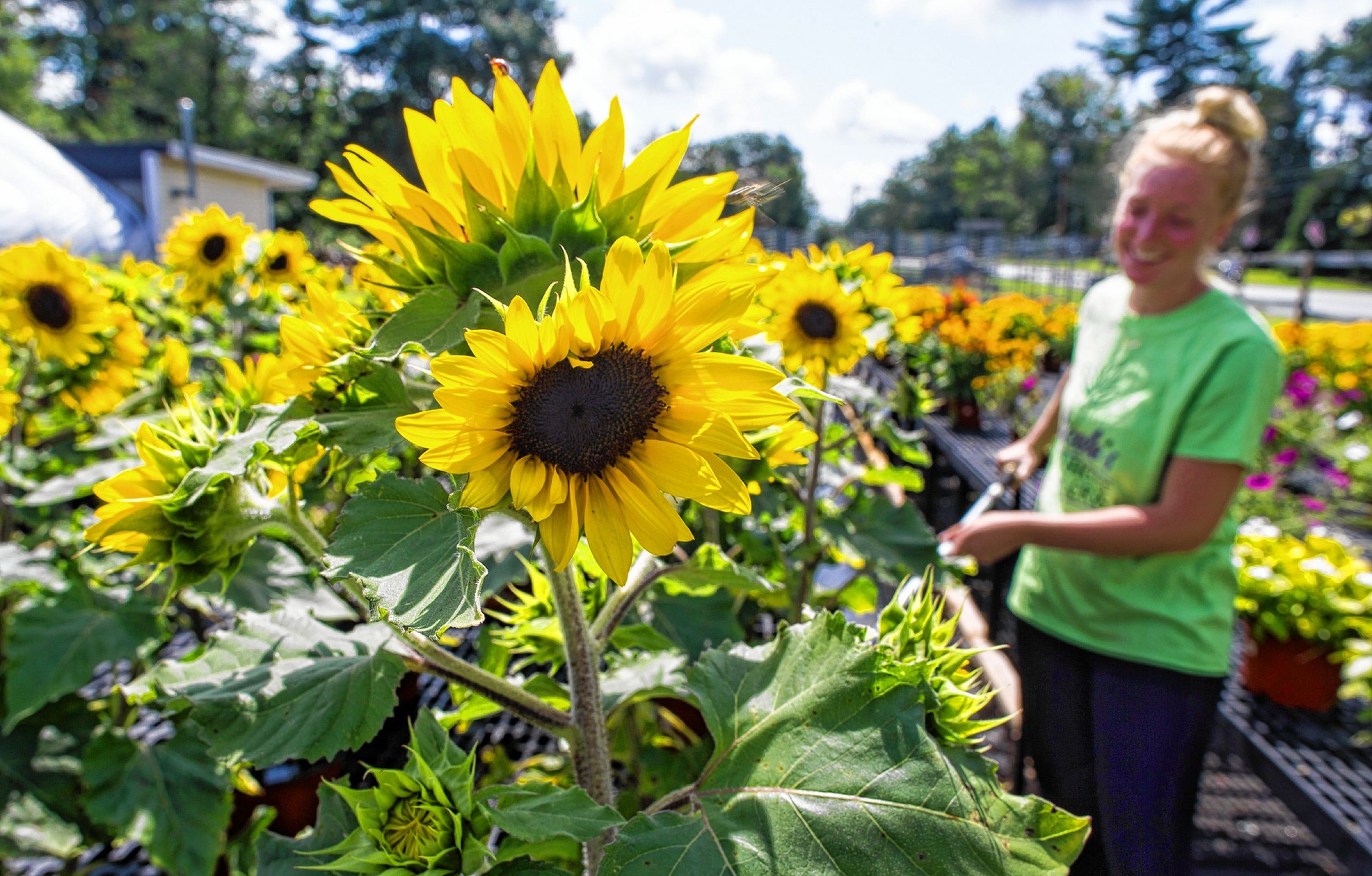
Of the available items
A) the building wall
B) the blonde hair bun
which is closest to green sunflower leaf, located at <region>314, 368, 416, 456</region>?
the blonde hair bun

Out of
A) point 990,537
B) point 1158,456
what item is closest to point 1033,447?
→ point 1158,456

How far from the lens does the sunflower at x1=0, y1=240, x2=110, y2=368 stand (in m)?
1.84

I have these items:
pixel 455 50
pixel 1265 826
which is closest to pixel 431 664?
pixel 1265 826

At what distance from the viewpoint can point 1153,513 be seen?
1.66 meters

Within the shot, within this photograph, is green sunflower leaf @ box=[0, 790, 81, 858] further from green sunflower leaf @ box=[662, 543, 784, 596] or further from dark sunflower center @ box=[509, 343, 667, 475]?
dark sunflower center @ box=[509, 343, 667, 475]

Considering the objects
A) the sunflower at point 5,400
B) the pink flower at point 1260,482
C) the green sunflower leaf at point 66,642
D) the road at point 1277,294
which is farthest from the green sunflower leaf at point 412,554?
the road at point 1277,294

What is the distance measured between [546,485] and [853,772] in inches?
11.7

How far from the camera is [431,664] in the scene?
70cm

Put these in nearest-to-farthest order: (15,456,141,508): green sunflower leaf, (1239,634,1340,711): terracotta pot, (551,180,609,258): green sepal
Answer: (551,180,609,258): green sepal
(15,456,141,508): green sunflower leaf
(1239,634,1340,711): terracotta pot

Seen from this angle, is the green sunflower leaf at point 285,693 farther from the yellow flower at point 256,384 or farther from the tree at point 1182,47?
the tree at point 1182,47

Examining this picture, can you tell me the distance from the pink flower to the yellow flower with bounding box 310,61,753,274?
156 inches

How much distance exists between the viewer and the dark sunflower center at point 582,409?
19.9 inches

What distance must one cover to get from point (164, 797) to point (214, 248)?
1.73 metres

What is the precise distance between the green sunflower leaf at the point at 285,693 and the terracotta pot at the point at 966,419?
128 inches
